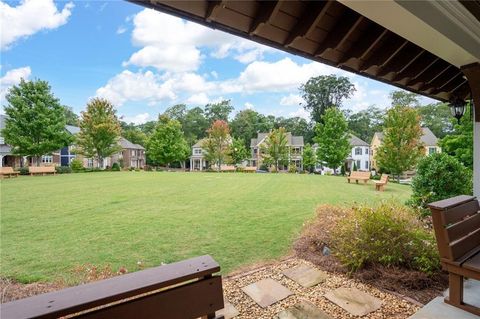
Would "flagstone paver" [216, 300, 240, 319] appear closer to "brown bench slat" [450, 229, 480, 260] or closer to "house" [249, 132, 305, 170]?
"brown bench slat" [450, 229, 480, 260]

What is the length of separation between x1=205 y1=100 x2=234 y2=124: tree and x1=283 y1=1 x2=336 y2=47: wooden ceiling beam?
47539mm

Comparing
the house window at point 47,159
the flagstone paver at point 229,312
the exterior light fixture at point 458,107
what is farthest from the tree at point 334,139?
the house window at point 47,159

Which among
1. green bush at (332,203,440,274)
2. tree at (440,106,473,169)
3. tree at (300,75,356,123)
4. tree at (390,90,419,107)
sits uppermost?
tree at (300,75,356,123)

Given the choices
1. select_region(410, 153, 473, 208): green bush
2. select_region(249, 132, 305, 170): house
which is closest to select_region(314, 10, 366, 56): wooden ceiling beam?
select_region(410, 153, 473, 208): green bush

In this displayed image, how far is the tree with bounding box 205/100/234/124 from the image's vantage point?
164 feet

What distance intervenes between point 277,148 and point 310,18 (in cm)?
2810

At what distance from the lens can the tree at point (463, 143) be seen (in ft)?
26.3

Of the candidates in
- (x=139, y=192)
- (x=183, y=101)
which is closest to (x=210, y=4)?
(x=139, y=192)

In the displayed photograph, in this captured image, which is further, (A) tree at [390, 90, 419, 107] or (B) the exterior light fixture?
(A) tree at [390, 90, 419, 107]

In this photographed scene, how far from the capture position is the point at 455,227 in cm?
272

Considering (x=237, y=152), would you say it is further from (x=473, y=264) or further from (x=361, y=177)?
(x=473, y=264)

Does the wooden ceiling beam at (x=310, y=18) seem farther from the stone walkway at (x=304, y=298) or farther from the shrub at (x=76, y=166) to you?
the shrub at (x=76, y=166)

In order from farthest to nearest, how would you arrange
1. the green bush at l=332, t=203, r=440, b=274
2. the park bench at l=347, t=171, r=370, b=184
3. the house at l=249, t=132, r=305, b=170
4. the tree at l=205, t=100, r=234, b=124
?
the tree at l=205, t=100, r=234, b=124 < the house at l=249, t=132, r=305, b=170 < the park bench at l=347, t=171, r=370, b=184 < the green bush at l=332, t=203, r=440, b=274

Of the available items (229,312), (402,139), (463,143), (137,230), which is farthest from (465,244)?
(402,139)
